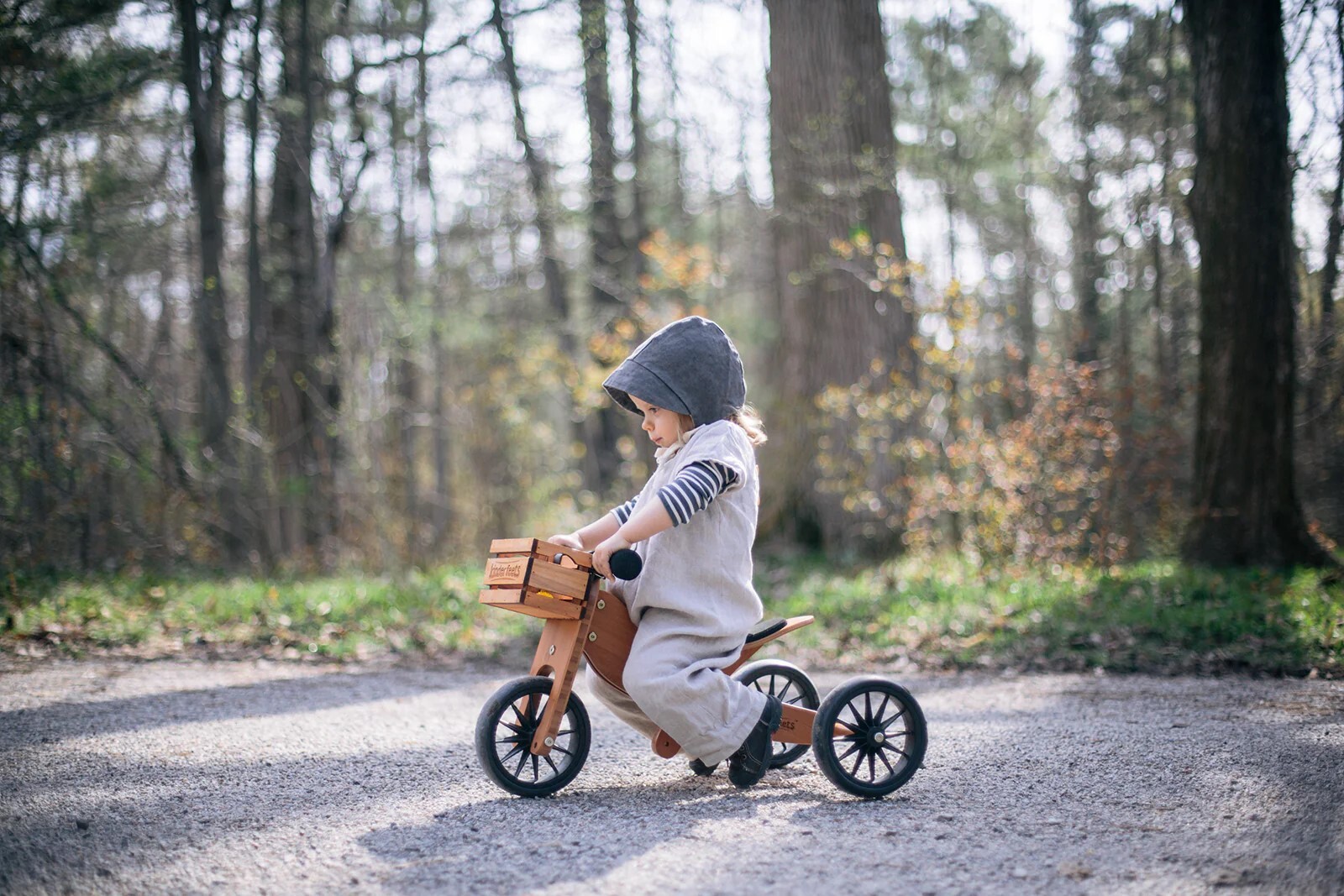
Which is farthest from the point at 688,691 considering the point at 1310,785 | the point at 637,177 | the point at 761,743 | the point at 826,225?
the point at 637,177

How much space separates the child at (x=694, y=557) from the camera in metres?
3.47

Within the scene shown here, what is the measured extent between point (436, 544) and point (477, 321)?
499 cm

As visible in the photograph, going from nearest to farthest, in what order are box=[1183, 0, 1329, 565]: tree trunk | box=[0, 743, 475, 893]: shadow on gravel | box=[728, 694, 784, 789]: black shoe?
box=[0, 743, 475, 893]: shadow on gravel
box=[728, 694, 784, 789]: black shoe
box=[1183, 0, 1329, 565]: tree trunk

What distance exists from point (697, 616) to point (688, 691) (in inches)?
10.5

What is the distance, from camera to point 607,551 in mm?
3408

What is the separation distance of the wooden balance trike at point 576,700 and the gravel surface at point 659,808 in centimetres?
13

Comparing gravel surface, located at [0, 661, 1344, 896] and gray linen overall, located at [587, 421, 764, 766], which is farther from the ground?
gray linen overall, located at [587, 421, 764, 766]

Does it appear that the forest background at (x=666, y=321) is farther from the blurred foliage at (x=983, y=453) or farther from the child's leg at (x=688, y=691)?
the child's leg at (x=688, y=691)

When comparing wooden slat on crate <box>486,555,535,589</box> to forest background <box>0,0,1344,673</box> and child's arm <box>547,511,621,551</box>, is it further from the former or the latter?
forest background <box>0,0,1344,673</box>

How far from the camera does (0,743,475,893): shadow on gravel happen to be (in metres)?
2.92

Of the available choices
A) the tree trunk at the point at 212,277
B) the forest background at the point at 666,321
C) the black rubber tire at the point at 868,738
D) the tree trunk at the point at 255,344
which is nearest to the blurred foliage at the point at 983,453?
the forest background at the point at 666,321

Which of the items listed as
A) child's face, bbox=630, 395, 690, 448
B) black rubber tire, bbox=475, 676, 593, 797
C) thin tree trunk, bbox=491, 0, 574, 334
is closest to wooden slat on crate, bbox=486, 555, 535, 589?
black rubber tire, bbox=475, 676, 593, 797

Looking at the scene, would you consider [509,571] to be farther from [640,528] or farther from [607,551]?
[640,528]

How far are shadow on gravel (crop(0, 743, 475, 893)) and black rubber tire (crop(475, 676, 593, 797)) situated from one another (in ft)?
1.20
